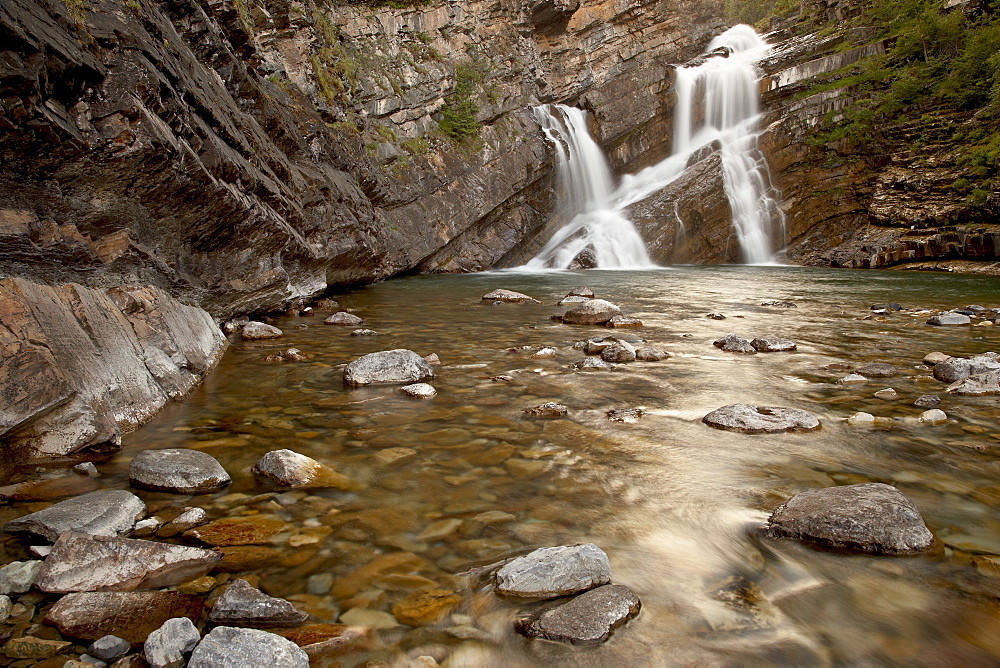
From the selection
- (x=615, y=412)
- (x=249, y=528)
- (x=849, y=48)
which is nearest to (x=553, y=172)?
(x=849, y=48)

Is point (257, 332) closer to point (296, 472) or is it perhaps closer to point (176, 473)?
point (176, 473)

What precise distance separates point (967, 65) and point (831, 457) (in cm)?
2866

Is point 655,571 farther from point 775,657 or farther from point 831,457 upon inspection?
point 831,457

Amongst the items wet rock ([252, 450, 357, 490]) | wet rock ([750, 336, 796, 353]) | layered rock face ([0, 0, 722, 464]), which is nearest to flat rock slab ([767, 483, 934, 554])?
wet rock ([252, 450, 357, 490])

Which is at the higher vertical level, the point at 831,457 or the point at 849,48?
the point at 849,48

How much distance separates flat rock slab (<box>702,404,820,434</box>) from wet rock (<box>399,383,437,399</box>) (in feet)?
7.01

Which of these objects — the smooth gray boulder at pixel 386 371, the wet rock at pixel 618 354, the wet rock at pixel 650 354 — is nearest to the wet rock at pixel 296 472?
the smooth gray boulder at pixel 386 371

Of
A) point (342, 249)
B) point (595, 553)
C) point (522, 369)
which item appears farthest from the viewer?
point (342, 249)

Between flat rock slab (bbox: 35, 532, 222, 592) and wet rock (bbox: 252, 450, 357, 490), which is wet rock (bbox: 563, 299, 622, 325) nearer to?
wet rock (bbox: 252, 450, 357, 490)

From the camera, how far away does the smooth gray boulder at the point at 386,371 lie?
16.4 feet

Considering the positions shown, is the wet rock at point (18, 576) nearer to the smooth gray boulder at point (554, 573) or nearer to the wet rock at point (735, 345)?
the smooth gray boulder at point (554, 573)

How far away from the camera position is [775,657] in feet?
5.86

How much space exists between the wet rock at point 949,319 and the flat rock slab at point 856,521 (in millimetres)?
7540

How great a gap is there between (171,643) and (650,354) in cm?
515
